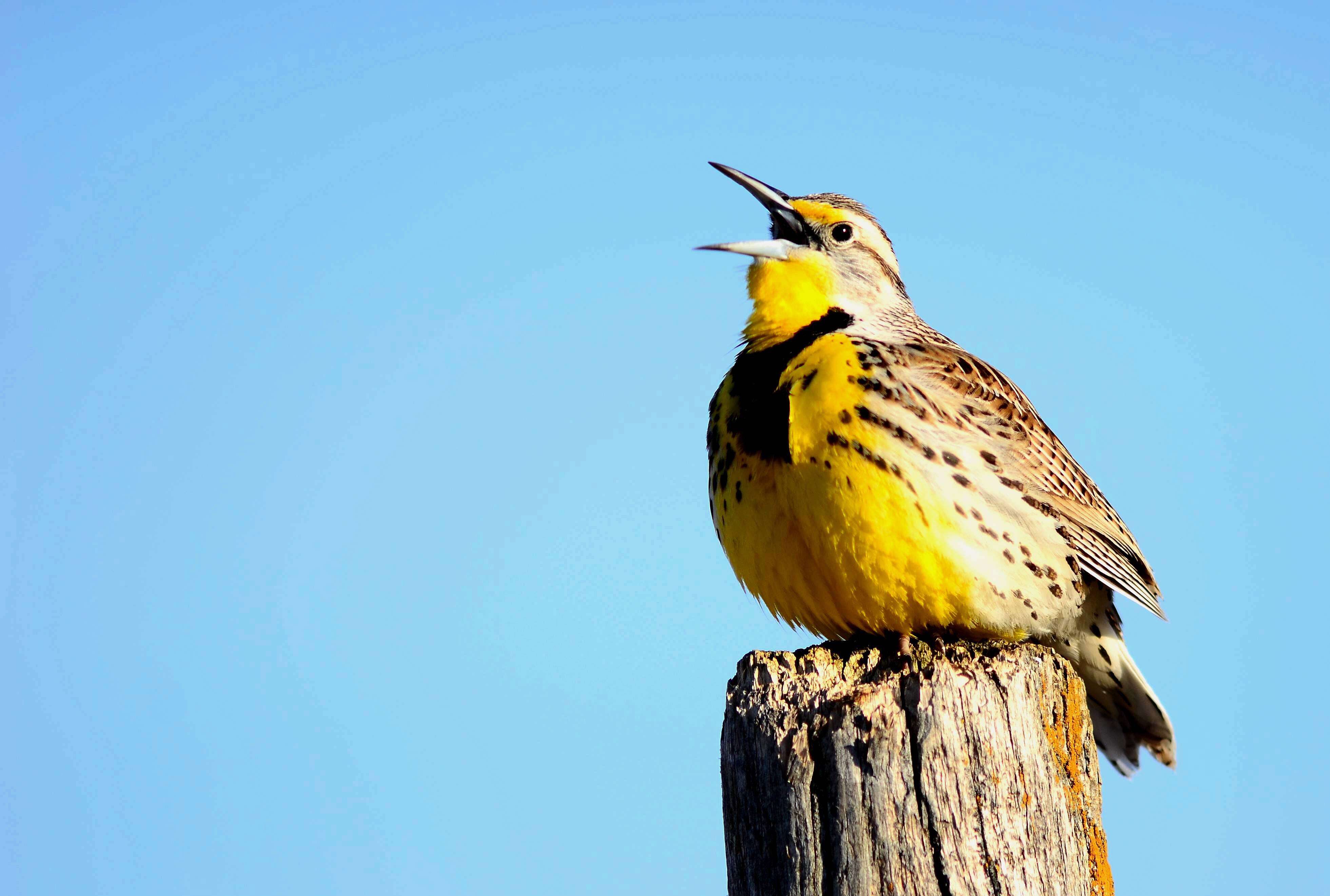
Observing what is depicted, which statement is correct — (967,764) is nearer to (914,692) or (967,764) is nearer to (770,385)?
(914,692)

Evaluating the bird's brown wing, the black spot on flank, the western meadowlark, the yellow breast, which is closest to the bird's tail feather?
the western meadowlark

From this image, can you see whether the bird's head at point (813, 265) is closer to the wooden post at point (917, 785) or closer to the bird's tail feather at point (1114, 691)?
the bird's tail feather at point (1114, 691)

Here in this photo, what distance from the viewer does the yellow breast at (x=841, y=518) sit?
13.3 ft

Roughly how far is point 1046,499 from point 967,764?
1789 millimetres

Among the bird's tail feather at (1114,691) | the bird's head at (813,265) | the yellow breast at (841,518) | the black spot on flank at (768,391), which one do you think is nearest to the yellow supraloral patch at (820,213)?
the bird's head at (813,265)

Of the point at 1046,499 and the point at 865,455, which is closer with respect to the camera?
the point at 865,455

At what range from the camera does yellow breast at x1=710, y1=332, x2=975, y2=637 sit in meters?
4.06

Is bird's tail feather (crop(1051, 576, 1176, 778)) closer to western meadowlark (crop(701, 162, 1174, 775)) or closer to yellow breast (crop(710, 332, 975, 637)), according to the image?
western meadowlark (crop(701, 162, 1174, 775))

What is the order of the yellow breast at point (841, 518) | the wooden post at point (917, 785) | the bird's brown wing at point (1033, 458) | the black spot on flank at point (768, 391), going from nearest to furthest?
1. the wooden post at point (917, 785)
2. the yellow breast at point (841, 518)
3. the black spot on flank at point (768, 391)
4. the bird's brown wing at point (1033, 458)

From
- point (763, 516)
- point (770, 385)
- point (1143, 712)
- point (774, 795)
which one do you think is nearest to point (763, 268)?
point (770, 385)

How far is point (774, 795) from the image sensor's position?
2930 mm

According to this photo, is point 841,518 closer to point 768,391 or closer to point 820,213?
point 768,391

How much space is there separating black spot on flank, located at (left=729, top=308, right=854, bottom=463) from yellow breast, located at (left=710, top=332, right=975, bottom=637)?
0.01 meters

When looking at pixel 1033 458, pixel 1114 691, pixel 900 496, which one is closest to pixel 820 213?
pixel 1033 458
